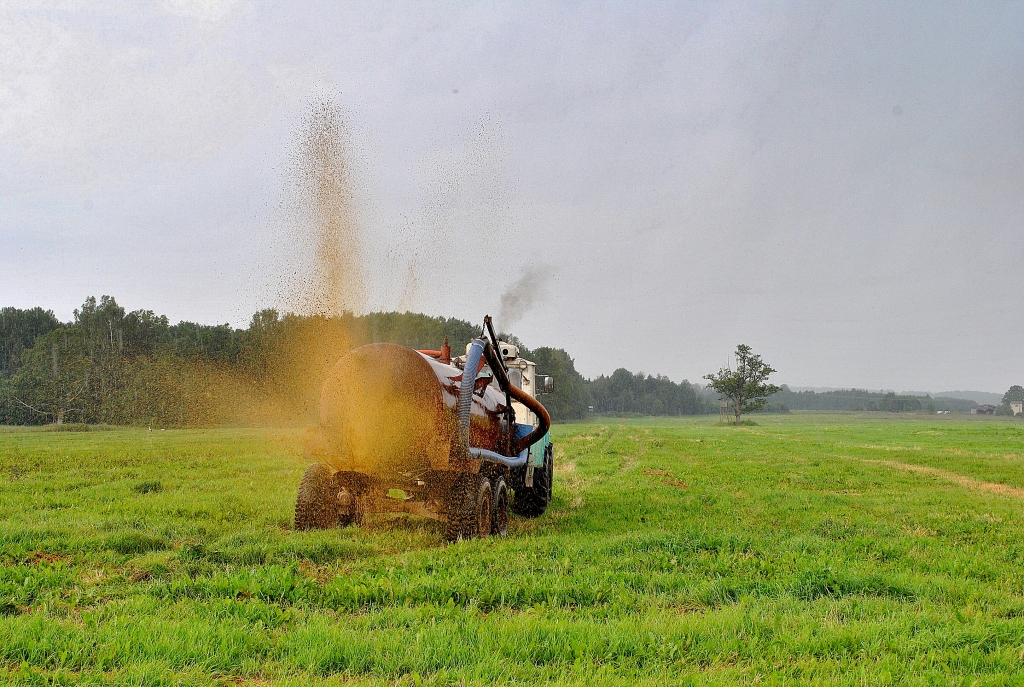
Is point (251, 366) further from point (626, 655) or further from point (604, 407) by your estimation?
point (604, 407)

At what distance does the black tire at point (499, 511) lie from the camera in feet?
35.3

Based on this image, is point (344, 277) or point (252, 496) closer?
point (344, 277)

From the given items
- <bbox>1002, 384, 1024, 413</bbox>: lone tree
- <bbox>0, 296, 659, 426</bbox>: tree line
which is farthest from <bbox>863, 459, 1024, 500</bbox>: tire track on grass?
<bbox>1002, 384, 1024, 413</bbox>: lone tree

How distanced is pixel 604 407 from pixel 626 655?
16212 centimetres

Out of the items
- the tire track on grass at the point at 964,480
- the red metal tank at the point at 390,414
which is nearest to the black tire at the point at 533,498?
the red metal tank at the point at 390,414

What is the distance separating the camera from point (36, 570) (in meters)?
7.59

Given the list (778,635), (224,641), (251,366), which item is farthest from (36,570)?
(251,366)

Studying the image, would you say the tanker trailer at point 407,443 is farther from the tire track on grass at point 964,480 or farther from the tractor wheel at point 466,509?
the tire track on grass at point 964,480

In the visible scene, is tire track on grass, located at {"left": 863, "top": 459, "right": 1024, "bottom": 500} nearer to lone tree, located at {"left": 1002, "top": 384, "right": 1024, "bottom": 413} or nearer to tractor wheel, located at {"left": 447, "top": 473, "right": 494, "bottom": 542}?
tractor wheel, located at {"left": 447, "top": 473, "right": 494, "bottom": 542}

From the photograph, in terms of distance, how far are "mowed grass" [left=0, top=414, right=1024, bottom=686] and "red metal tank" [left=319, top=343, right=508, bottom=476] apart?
1157mm

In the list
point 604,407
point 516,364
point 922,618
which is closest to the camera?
point 922,618

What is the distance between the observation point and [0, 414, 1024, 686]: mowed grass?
5.12 meters

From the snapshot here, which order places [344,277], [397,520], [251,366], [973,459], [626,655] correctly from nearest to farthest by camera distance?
[626,655]
[397,520]
[344,277]
[973,459]
[251,366]

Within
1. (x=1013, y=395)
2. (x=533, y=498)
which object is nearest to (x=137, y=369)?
(x=533, y=498)
